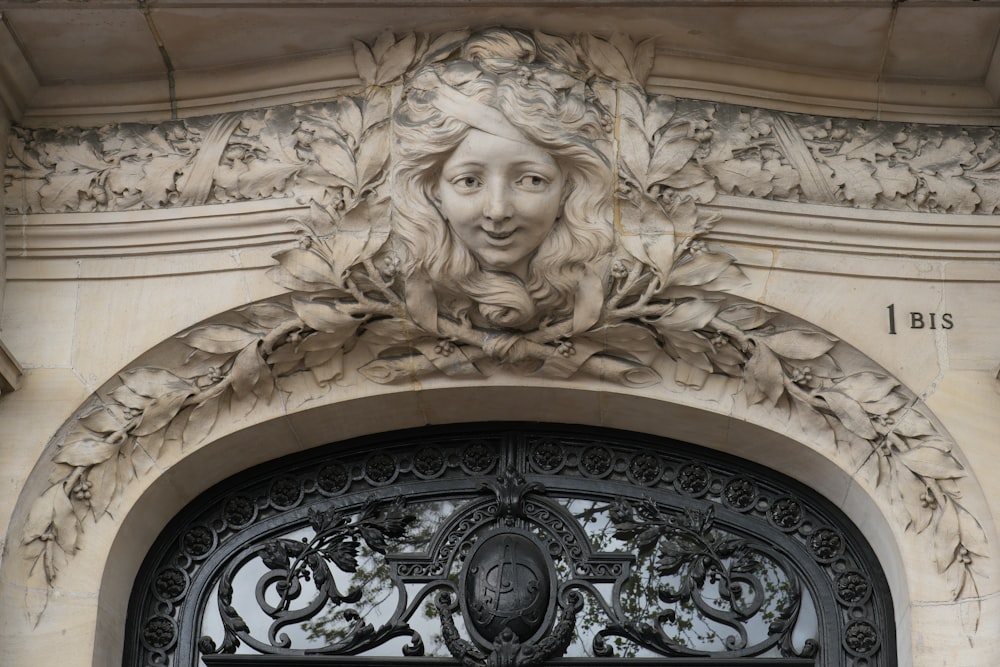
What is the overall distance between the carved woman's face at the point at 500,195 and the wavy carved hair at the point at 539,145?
7 cm

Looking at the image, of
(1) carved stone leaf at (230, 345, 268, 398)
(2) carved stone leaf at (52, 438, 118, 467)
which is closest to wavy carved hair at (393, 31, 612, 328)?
(1) carved stone leaf at (230, 345, 268, 398)

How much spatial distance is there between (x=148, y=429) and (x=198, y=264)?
2.33 ft

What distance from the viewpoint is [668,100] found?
25.7 feet

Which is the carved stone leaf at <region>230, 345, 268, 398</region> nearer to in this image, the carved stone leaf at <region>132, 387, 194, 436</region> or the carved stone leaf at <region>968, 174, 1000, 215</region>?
the carved stone leaf at <region>132, 387, 194, 436</region>

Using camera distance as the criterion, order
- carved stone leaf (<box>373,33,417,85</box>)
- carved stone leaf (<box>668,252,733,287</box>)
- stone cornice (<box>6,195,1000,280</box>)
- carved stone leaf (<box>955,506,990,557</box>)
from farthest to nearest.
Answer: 1. carved stone leaf (<box>373,33,417,85</box>)
2. stone cornice (<box>6,195,1000,280</box>)
3. carved stone leaf (<box>668,252,733,287</box>)
4. carved stone leaf (<box>955,506,990,557</box>)

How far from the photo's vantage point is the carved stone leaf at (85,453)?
25.0 feet

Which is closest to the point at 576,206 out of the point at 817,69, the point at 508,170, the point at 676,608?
the point at 508,170

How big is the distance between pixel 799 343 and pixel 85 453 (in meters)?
2.91

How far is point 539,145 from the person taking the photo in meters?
7.48

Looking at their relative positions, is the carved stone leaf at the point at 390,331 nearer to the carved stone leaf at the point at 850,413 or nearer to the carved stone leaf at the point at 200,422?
the carved stone leaf at the point at 200,422

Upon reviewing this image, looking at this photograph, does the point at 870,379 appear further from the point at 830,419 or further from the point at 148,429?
the point at 148,429

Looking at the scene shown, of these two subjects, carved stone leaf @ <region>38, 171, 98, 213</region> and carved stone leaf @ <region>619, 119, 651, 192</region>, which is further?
carved stone leaf @ <region>38, 171, 98, 213</region>

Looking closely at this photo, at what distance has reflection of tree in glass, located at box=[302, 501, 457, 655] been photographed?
7.84 m

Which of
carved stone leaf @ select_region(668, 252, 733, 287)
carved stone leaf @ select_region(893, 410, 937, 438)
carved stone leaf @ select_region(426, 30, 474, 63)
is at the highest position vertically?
carved stone leaf @ select_region(426, 30, 474, 63)
